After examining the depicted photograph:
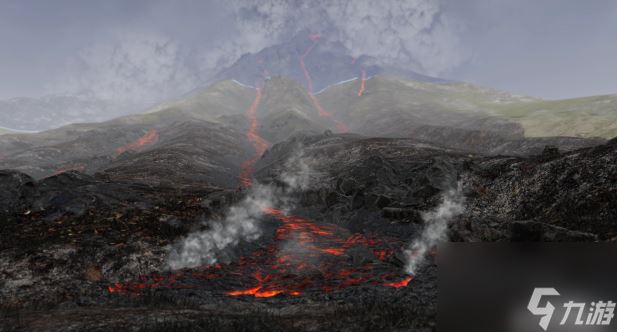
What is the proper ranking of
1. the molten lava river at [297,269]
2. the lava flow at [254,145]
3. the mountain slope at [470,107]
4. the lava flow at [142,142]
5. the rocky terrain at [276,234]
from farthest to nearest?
1. the lava flow at [142,142]
2. the mountain slope at [470,107]
3. the lava flow at [254,145]
4. the molten lava river at [297,269]
5. the rocky terrain at [276,234]

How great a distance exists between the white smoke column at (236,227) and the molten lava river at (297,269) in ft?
3.38

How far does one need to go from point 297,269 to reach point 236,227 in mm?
8425

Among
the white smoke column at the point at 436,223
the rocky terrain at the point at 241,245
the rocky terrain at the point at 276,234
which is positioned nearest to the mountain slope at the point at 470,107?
the rocky terrain at the point at 276,234

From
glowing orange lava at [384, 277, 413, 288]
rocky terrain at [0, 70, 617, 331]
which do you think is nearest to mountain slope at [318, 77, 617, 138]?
rocky terrain at [0, 70, 617, 331]

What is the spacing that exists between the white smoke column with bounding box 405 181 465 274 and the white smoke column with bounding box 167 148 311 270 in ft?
37.7

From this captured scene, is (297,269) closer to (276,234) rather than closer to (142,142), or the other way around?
(276,234)

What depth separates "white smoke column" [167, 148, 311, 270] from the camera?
20.5 metres

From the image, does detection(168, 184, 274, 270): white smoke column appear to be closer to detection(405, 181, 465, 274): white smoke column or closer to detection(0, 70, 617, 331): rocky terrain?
detection(0, 70, 617, 331): rocky terrain

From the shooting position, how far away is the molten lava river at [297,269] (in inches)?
657

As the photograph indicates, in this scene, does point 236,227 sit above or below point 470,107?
below

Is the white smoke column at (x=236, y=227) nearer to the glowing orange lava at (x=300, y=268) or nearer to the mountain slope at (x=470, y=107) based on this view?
the glowing orange lava at (x=300, y=268)

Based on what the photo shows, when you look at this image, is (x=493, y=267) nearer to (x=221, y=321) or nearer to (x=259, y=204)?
(x=221, y=321)

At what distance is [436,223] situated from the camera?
24281 mm

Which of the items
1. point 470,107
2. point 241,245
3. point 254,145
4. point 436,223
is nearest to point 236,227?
point 241,245
